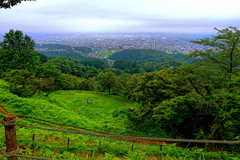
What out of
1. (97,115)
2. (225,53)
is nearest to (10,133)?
(225,53)

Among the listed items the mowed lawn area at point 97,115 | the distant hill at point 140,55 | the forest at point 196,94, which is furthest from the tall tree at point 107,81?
the distant hill at point 140,55

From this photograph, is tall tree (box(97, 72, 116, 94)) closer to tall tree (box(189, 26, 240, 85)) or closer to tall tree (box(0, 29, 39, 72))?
tall tree (box(0, 29, 39, 72))

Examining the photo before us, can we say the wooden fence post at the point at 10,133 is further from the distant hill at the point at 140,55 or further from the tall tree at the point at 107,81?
the distant hill at the point at 140,55

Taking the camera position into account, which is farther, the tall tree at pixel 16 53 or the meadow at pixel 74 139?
the tall tree at pixel 16 53

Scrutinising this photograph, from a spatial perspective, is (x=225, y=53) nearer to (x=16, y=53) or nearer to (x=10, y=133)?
(x=10, y=133)

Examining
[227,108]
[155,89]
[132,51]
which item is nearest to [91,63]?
[132,51]

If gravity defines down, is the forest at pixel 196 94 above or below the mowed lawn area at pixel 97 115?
above
